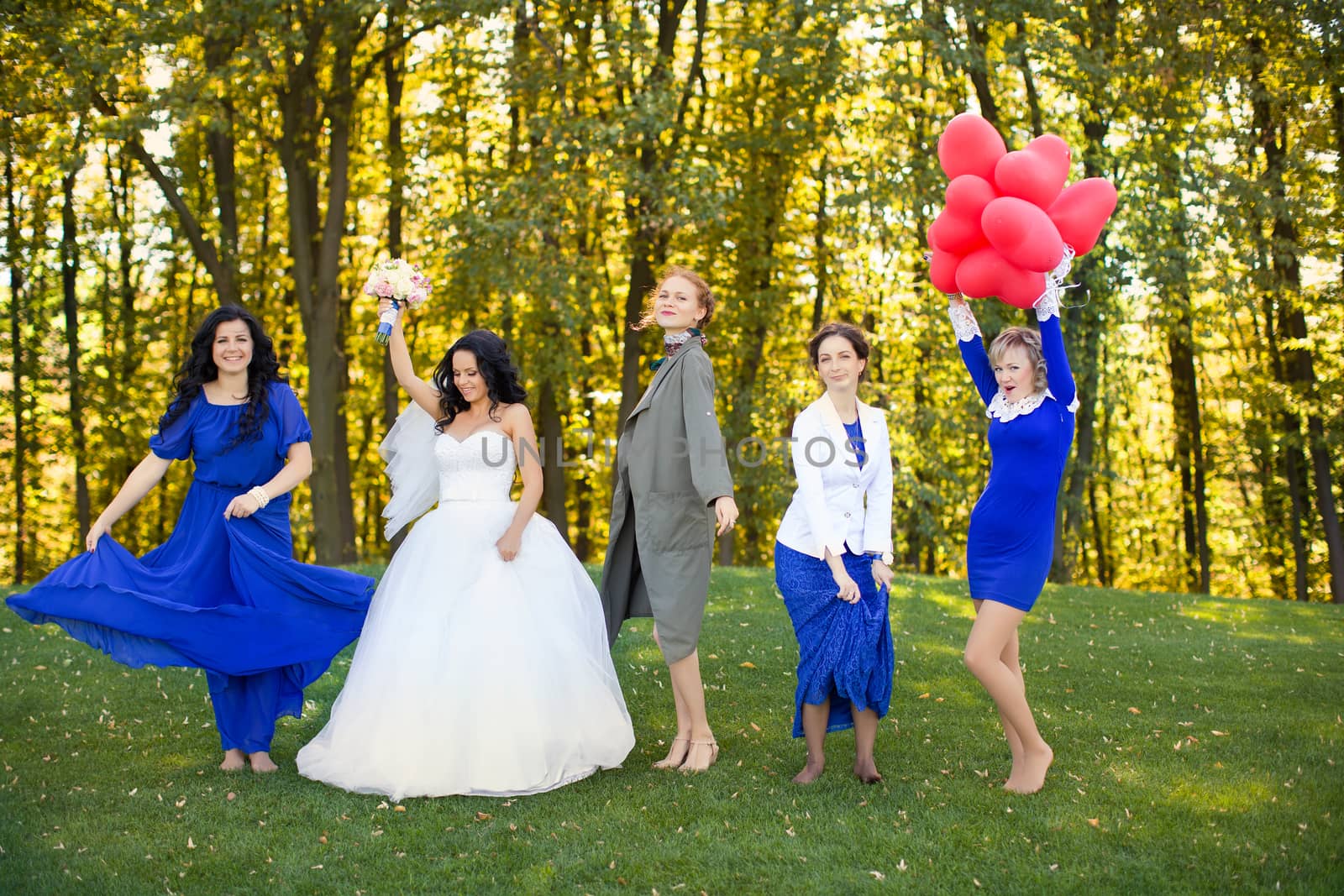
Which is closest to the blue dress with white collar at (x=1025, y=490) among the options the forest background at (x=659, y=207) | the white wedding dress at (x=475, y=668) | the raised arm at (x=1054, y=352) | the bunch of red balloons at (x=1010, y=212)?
the raised arm at (x=1054, y=352)

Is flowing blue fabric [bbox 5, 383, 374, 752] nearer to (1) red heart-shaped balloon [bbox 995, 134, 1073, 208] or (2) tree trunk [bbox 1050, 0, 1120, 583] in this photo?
(1) red heart-shaped balloon [bbox 995, 134, 1073, 208]

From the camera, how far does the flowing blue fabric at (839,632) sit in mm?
5113

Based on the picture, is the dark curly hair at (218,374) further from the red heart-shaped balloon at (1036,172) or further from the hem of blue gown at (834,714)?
the red heart-shaped balloon at (1036,172)

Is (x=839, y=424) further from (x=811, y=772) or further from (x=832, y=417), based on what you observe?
(x=811, y=772)

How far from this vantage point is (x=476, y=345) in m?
5.58

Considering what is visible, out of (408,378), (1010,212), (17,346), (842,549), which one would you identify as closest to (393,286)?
(408,378)

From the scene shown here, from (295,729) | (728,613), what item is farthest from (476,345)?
(728,613)

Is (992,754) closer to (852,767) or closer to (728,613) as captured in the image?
(852,767)

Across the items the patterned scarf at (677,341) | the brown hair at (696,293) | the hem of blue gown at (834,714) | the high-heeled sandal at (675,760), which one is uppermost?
the brown hair at (696,293)

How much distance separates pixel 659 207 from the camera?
44.7 feet

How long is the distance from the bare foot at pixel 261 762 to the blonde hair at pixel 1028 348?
4062mm

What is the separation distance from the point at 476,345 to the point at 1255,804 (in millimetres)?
4207

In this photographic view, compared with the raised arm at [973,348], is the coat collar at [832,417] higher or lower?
lower

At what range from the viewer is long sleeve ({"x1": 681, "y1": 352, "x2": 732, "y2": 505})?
5.17 meters
